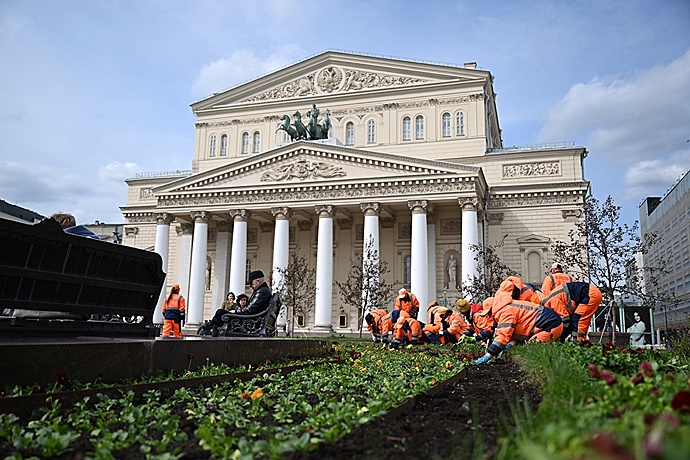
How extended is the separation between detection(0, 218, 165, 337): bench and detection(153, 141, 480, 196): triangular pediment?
1058 inches

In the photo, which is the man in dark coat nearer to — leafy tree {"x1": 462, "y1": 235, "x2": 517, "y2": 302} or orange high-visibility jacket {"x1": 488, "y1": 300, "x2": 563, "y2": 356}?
orange high-visibility jacket {"x1": 488, "y1": 300, "x2": 563, "y2": 356}

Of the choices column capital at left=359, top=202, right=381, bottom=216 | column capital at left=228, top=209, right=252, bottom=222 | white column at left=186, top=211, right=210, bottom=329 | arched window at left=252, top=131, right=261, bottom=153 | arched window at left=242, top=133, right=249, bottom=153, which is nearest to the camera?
column capital at left=359, top=202, right=381, bottom=216

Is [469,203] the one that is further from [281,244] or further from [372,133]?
[372,133]

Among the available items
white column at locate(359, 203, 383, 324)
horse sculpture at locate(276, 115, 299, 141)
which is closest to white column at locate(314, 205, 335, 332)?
white column at locate(359, 203, 383, 324)

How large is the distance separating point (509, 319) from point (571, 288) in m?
3.15

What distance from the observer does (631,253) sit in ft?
71.8

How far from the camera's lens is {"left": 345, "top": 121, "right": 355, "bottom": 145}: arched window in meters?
44.4

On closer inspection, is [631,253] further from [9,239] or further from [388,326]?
[9,239]

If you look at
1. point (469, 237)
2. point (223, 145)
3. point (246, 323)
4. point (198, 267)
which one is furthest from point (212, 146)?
point (246, 323)

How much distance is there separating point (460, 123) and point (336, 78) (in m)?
11.0

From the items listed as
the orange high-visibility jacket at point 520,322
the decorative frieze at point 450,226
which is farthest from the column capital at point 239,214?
the orange high-visibility jacket at point 520,322

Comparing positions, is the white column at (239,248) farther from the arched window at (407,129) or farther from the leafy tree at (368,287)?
the arched window at (407,129)

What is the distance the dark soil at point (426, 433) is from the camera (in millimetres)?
3059

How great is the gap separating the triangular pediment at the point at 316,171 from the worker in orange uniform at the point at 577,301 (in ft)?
72.4
